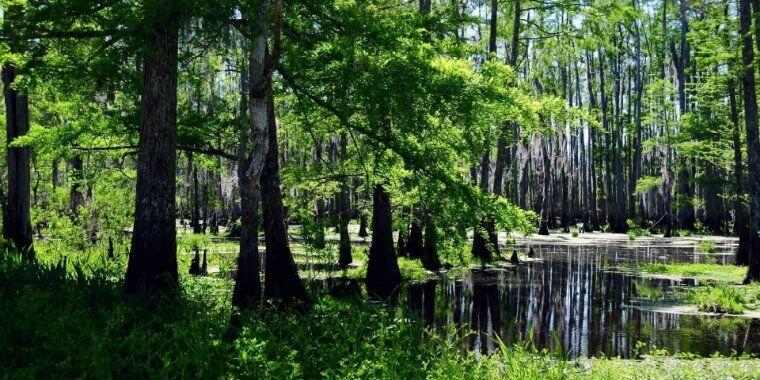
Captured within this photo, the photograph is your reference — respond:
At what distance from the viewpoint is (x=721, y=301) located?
14477 mm

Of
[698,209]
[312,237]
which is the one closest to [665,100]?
[698,209]

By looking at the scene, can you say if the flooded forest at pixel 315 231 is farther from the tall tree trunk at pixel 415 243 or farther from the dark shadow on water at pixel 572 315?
the tall tree trunk at pixel 415 243

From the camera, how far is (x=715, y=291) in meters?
15.3

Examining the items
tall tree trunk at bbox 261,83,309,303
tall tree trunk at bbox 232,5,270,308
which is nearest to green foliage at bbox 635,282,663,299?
tall tree trunk at bbox 261,83,309,303

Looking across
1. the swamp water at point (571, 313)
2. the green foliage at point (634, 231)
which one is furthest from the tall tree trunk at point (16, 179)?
the green foliage at point (634, 231)

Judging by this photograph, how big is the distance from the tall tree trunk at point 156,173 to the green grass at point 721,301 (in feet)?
35.9

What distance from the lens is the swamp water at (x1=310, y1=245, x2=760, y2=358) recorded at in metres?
11.2

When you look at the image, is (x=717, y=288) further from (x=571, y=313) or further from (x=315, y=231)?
(x=315, y=231)

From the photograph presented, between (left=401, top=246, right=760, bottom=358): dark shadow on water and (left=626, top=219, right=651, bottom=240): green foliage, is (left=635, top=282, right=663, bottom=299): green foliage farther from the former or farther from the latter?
(left=626, top=219, right=651, bottom=240): green foliage

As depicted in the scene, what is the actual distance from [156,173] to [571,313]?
905cm

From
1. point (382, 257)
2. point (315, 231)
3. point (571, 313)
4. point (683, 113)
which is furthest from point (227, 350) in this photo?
point (683, 113)

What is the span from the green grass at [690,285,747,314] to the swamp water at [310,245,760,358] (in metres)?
0.57

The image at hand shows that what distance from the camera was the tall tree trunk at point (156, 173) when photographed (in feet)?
37.2

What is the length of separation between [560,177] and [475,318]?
1914 inches
